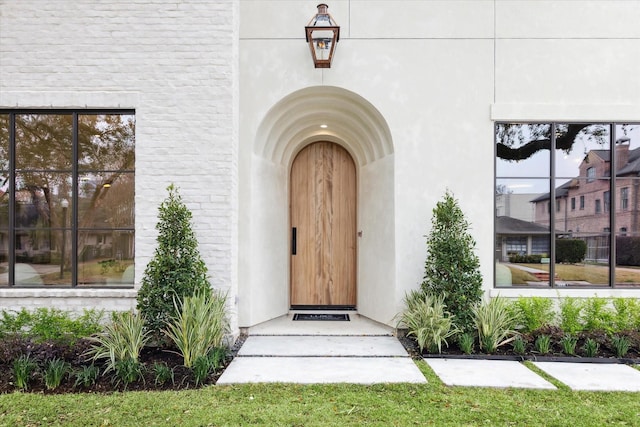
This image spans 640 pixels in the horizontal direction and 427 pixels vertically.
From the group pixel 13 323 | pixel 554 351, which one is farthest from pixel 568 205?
pixel 13 323

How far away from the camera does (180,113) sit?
5.18m

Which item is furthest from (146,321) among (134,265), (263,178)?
(263,178)

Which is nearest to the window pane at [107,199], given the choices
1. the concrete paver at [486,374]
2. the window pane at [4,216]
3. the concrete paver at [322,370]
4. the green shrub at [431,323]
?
the window pane at [4,216]

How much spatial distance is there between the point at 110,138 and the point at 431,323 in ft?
16.5

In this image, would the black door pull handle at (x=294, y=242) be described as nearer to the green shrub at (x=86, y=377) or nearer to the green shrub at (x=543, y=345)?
the green shrub at (x=86, y=377)

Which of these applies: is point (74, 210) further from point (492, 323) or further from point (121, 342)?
point (492, 323)

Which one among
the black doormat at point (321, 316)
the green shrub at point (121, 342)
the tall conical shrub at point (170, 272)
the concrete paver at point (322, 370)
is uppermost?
the tall conical shrub at point (170, 272)

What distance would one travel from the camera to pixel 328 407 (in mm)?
3436

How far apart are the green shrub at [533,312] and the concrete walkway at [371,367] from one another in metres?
0.60

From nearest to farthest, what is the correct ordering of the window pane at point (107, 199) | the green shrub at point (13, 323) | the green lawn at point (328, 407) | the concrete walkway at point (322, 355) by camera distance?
the green lawn at point (328, 407) → the concrete walkway at point (322, 355) → the green shrub at point (13, 323) → the window pane at point (107, 199)

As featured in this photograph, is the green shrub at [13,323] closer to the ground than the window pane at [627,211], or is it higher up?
closer to the ground

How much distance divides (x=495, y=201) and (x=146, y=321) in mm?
5039

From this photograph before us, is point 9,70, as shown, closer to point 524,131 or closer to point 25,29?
point 25,29

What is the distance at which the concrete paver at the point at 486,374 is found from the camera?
3.99m
